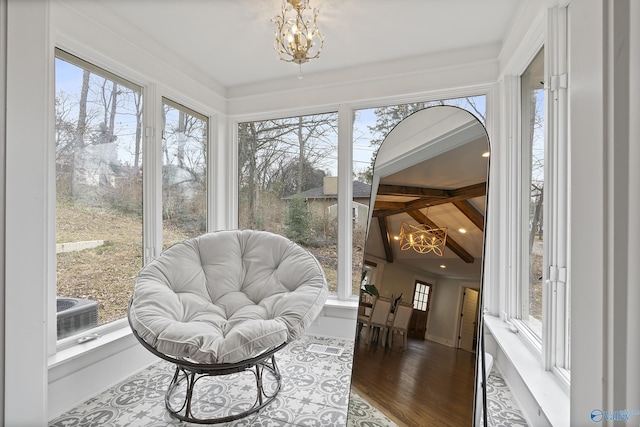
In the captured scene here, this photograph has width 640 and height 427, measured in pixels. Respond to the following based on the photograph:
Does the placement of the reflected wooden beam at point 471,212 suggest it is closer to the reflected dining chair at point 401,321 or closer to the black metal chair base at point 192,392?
the reflected dining chair at point 401,321

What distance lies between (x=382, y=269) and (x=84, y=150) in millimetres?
1988

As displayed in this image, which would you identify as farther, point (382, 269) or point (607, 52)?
point (382, 269)

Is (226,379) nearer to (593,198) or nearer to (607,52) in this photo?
(593,198)

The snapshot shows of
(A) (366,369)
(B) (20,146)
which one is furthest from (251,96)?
(A) (366,369)

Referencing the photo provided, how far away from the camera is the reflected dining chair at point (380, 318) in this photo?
1.21 m

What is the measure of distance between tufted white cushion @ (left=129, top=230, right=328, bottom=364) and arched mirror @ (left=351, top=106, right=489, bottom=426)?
0.53 meters

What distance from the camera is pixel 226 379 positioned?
199 centimetres

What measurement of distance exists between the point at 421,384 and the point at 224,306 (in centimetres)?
132

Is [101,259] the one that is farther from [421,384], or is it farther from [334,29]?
[334,29]

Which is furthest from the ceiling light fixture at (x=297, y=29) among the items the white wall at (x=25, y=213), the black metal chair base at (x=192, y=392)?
the black metal chair base at (x=192, y=392)

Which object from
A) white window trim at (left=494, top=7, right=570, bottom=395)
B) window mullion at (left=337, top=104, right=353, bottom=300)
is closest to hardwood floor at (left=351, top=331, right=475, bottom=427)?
white window trim at (left=494, top=7, right=570, bottom=395)

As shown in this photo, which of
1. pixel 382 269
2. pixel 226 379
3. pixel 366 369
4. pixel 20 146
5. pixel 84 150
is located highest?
pixel 84 150

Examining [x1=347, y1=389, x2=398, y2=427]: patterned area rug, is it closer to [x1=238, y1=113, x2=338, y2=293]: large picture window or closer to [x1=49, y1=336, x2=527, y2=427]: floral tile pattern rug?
[x1=49, y1=336, x2=527, y2=427]: floral tile pattern rug

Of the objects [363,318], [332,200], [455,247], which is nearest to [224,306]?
[363,318]
